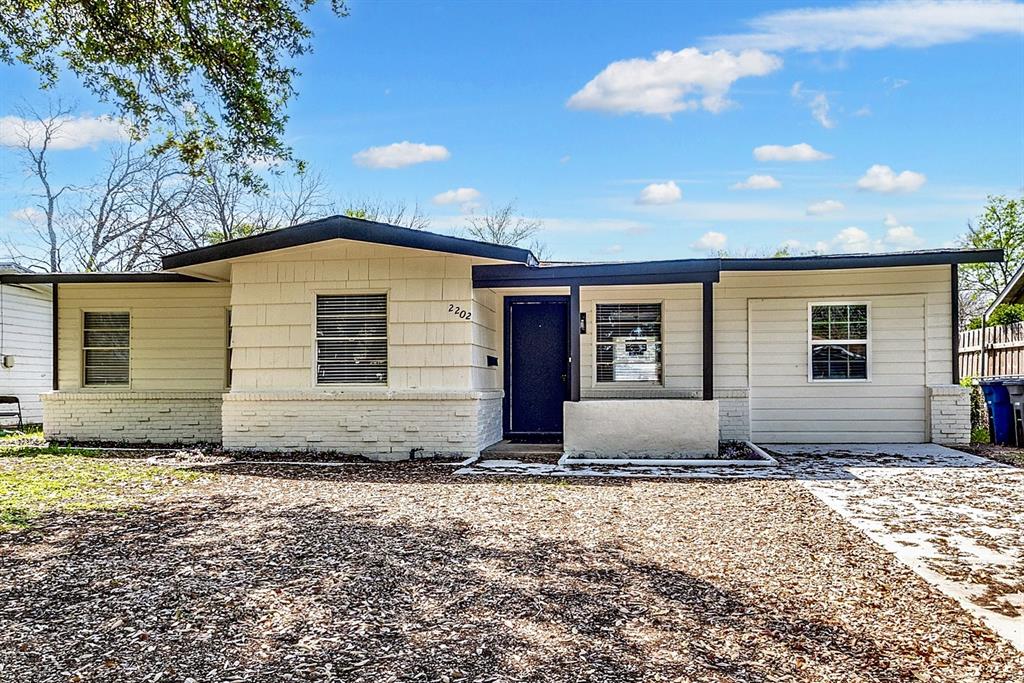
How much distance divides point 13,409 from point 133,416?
568 centimetres

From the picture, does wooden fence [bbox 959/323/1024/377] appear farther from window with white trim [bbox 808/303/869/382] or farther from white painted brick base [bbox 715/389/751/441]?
white painted brick base [bbox 715/389/751/441]

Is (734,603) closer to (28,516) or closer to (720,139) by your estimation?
(28,516)

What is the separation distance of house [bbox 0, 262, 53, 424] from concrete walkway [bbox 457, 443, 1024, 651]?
39.3 ft

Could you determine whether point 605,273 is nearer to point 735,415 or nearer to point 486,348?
point 486,348

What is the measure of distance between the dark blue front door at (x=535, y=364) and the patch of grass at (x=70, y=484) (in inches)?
194

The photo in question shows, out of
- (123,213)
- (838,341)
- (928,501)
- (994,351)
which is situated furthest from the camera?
(123,213)

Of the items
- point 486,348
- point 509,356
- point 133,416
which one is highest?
point 486,348

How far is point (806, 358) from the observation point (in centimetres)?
1129

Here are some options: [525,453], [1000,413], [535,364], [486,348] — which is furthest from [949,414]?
[486,348]

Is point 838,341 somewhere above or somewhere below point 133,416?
above

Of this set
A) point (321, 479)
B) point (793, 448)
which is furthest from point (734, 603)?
point (793, 448)

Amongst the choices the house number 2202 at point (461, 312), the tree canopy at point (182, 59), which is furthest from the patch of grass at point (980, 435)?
the tree canopy at point (182, 59)

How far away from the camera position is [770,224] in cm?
3422

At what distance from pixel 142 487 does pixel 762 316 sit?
27.1 ft
